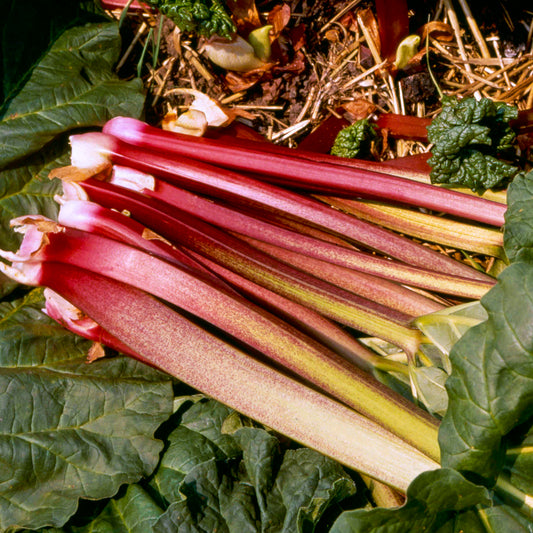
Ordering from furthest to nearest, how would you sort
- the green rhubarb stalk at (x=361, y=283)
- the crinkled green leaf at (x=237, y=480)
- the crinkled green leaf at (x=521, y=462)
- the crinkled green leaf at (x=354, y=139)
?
the crinkled green leaf at (x=354, y=139)
the green rhubarb stalk at (x=361, y=283)
the crinkled green leaf at (x=237, y=480)
the crinkled green leaf at (x=521, y=462)

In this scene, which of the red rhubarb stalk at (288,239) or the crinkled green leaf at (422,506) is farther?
the red rhubarb stalk at (288,239)

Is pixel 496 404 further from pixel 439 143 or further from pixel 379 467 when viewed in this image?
pixel 439 143

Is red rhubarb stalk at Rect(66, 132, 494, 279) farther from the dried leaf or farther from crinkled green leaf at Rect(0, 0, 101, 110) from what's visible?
the dried leaf

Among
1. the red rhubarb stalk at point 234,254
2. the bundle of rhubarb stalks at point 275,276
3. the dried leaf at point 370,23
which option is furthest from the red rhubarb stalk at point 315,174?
the dried leaf at point 370,23

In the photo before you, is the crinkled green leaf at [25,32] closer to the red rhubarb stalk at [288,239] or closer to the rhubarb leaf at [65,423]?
the red rhubarb stalk at [288,239]

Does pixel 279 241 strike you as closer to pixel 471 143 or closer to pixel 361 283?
pixel 361 283

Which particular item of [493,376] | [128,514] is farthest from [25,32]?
[493,376]
